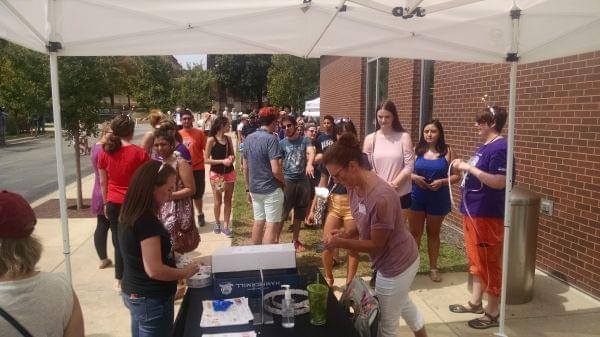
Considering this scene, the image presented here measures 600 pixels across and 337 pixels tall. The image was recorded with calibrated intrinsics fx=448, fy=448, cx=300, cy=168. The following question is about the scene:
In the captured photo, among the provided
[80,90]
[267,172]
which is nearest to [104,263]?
[267,172]

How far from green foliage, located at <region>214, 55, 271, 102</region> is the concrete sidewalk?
2001 inches

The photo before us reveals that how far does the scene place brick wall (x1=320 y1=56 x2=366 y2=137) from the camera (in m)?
12.7

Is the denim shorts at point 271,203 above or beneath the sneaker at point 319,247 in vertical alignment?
above

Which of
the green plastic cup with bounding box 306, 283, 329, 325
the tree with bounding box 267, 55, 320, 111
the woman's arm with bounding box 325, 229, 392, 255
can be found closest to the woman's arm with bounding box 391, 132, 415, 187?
the woman's arm with bounding box 325, 229, 392, 255

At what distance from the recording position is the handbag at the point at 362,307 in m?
2.31

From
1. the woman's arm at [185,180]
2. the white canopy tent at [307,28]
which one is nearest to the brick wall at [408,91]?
the white canopy tent at [307,28]

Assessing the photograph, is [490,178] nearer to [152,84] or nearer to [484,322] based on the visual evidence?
[484,322]

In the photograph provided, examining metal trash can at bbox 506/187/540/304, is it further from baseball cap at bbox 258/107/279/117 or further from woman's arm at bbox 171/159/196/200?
woman's arm at bbox 171/159/196/200

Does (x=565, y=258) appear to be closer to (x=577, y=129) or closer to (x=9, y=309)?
(x=577, y=129)

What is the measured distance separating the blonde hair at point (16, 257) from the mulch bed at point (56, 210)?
282 inches

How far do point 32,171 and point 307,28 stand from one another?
14341 mm

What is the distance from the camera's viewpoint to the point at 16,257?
1615mm

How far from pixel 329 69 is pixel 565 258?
1365 cm

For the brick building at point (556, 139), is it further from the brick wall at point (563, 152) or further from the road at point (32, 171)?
the road at point (32, 171)
